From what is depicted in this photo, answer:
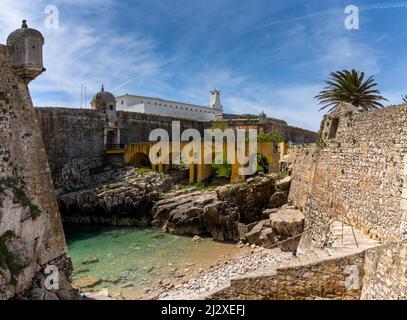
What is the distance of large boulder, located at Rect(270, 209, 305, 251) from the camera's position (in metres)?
17.1

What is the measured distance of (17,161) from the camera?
11.0 metres

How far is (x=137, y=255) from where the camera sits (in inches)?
786

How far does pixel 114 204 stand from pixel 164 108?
2644 cm

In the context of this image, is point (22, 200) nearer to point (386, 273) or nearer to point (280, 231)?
point (386, 273)

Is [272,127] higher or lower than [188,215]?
higher

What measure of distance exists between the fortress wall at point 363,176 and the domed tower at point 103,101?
84.6 feet

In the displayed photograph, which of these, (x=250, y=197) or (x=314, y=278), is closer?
(x=314, y=278)

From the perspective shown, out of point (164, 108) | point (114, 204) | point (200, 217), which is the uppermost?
point (164, 108)

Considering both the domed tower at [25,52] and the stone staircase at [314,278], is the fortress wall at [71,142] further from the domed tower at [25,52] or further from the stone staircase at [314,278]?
the stone staircase at [314,278]

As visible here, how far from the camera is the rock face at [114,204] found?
2778 cm

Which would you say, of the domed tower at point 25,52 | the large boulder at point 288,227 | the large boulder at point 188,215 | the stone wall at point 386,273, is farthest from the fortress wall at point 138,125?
the stone wall at point 386,273

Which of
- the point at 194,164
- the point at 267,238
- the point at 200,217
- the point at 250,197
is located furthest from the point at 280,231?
the point at 194,164

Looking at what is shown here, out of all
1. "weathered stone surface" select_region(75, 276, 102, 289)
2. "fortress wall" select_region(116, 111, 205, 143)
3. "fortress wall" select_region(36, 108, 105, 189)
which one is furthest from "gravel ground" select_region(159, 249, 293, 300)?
"fortress wall" select_region(116, 111, 205, 143)

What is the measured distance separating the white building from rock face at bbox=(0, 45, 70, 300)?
122ft
